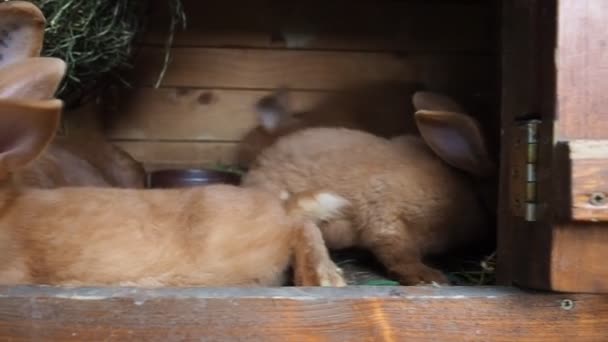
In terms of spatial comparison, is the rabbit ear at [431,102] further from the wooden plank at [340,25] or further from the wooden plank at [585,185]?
the wooden plank at [585,185]

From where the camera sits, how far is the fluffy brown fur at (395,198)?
1.53 m

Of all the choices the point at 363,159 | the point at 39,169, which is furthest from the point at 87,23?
the point at 363,159

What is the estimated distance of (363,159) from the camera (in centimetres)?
160

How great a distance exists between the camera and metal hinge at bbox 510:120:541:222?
106 cm

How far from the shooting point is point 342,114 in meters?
2.01

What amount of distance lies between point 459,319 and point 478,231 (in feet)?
1.90

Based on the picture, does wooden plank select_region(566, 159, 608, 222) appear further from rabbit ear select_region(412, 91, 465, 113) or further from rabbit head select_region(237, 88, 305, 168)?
rabbit head select_region(237, 88, 305, 168)

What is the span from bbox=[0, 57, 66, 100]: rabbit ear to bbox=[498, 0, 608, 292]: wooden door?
2.21 feet

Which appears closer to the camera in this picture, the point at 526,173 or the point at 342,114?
the point at 526,173

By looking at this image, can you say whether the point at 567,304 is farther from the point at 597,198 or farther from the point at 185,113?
the point at 185,113

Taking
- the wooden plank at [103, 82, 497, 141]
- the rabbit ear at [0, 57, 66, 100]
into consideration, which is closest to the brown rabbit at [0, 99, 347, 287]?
the rabbit ear at [0, 57, 66, 100]

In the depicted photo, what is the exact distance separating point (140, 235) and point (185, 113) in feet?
3.04

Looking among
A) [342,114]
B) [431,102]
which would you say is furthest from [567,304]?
[342,114]

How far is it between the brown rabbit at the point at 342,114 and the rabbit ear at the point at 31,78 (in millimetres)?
831
